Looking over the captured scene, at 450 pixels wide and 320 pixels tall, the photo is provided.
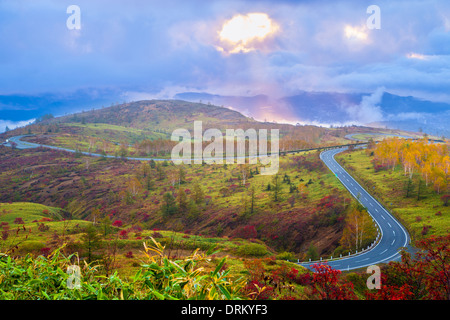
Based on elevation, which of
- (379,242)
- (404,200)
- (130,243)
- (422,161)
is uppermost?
(422,161)

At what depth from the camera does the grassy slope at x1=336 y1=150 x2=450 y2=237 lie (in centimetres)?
3094

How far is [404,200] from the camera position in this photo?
4112 centimetres

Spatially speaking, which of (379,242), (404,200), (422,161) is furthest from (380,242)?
(422,161)

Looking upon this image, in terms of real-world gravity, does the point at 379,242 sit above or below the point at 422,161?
below

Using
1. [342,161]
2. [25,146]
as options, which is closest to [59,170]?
[25,146]

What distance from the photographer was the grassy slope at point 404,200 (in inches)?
1218

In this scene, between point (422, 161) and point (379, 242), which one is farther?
point (422, 161)

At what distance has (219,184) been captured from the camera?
224ft

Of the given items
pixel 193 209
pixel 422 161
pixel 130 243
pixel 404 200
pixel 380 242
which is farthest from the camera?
pixel 422 161

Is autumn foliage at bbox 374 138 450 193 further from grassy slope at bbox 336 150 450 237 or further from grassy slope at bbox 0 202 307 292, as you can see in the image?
grassy slope at bbox 0 202 307 292

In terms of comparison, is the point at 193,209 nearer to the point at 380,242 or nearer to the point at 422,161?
the point at 380,242

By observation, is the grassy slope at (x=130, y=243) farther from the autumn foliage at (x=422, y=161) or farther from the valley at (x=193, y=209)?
the autumn foliage at (x=422, y=161)

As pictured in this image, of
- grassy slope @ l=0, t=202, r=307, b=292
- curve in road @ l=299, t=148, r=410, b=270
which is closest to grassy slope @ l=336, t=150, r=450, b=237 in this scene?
curve in road @ l=299, t=148, r=410, b=270

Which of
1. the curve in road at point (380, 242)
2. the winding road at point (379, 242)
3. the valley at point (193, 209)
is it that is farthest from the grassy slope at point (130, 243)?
the curve in road at point (380, 242)
